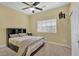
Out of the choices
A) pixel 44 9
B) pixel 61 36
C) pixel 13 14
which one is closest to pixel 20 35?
pixel 13 14

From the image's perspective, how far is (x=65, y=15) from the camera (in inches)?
83.4

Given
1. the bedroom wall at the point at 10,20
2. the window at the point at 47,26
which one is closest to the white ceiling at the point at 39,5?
the bedroom wall at the point at 10,20

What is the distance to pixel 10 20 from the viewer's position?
2.16 m

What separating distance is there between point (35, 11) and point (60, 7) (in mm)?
669

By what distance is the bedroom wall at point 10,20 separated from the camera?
6.76 feet

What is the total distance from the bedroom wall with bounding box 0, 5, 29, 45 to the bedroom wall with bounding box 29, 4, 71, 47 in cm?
19

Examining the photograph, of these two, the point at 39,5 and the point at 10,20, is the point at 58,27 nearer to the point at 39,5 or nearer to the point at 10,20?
the point at 39,5

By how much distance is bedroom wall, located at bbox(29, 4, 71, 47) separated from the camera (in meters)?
2.15

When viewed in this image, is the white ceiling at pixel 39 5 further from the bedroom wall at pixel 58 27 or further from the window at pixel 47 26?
the window at pixel 47 26

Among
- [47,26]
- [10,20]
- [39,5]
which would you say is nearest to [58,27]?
[47,26]

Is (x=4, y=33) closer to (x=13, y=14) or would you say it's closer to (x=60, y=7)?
(x=13, y=14)

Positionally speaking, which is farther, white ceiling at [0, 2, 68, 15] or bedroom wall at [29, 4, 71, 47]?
bedroom wall at [29, 4, 71, 47]

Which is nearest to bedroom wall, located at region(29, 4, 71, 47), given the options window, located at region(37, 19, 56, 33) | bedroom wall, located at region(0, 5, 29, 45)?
window, located at region(37, 19, 56, 33)

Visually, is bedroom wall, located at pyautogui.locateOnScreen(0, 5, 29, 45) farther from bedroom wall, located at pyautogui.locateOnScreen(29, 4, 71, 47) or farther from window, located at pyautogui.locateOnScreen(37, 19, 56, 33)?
window, located at pyautogui.locateOnScreen(37, 19, 56, 33)
